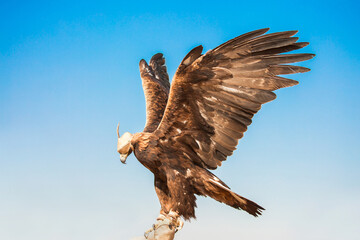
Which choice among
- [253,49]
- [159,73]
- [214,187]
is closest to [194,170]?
[214,187]

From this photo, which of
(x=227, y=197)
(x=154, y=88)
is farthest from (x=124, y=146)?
(x=154, y=88)

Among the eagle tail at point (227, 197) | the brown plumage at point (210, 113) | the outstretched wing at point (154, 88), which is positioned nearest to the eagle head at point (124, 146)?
the brown plumage at point (210, 113)

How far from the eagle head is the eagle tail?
1.24 metres

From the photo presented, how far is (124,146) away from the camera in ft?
19.4

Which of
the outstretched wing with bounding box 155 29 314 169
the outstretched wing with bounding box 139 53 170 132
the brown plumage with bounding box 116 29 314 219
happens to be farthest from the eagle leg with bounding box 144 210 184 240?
the outstretched wing with bounding box 139 53 170 132

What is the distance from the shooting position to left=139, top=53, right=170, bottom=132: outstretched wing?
694 centimetres

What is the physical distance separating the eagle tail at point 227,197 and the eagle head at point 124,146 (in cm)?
124

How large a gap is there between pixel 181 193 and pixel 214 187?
17.8 inches

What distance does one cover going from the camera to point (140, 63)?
8.66 meters

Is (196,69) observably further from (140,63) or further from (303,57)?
(140,63)

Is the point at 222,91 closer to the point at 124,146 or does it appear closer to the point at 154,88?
the point at 124,146

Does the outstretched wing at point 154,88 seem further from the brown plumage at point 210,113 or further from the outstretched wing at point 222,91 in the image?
the outstretched wing at point 222,91

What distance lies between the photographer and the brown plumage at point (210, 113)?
17.1 ft

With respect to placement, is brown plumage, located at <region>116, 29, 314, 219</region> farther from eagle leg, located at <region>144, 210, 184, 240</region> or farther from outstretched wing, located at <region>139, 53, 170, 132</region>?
outstretched wing, located at <region>139, 53, 170, 132</region>
